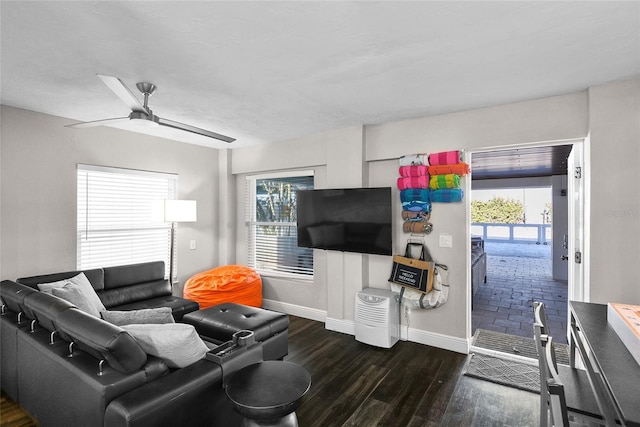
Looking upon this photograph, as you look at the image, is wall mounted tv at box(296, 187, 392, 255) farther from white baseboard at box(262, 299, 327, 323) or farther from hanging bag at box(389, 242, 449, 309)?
white baseboard at box(262, 299, 327, 323)

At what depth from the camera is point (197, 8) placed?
5.32ft

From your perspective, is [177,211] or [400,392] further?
[177,211]

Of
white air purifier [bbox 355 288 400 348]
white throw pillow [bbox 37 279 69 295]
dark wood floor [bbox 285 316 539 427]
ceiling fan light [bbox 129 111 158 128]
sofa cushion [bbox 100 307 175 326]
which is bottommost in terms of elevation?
dark wood floor [bbox 285 316 539 427]

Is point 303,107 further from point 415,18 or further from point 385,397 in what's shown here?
point 385,397

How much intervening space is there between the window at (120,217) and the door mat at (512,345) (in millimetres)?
4130

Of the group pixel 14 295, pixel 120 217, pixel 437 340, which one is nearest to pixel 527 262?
pixel 437 340

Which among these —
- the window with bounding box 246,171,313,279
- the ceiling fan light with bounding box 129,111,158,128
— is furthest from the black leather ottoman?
the ceiling fan light with bounding box 129,111,158,128

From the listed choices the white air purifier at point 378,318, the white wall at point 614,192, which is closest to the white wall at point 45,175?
the white air purifier at point 378,318

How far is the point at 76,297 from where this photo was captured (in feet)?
8.73

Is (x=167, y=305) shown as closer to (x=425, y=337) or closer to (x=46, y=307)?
(x=46, y=307)

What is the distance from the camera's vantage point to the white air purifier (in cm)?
345

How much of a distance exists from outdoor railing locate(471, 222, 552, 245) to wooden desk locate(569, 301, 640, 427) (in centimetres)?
1116

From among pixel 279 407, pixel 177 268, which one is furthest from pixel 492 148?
pixel 177 268

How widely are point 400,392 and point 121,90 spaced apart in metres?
3.03
